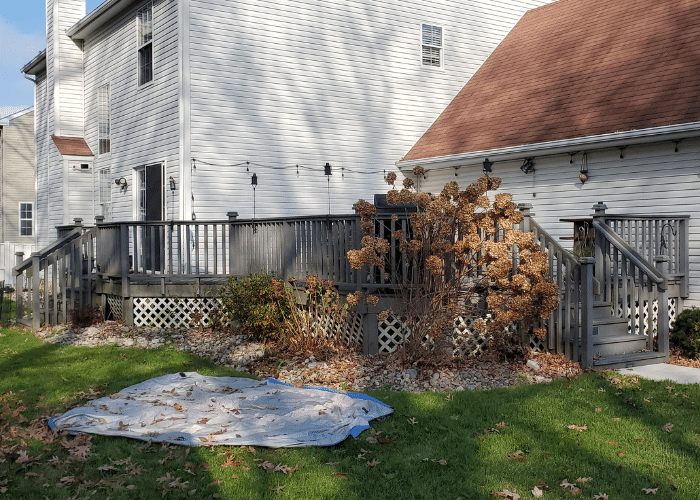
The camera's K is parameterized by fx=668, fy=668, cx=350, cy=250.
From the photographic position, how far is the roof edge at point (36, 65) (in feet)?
63.2

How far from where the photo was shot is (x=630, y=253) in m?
8.49

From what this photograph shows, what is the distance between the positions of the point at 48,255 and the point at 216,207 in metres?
A: 3.19

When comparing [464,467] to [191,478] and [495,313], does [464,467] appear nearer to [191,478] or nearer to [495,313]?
[191,478]

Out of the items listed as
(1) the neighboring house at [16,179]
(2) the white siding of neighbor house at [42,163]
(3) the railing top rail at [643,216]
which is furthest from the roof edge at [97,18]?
(1) the neighboring house at [16,179]

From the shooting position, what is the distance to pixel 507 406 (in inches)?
246

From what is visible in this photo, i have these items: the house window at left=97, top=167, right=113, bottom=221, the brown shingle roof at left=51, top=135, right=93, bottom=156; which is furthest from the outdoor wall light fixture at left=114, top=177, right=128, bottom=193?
the brown shingle roof at left=51, top=135, right=93, bottom=156

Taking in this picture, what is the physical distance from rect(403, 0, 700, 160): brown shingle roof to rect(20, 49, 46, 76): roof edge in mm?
11451

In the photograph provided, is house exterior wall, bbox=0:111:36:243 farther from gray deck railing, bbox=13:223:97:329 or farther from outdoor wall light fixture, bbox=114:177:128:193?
gray deck railing, bbox=13:223:97:329

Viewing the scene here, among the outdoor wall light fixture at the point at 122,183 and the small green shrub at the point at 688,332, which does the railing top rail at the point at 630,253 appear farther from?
the outdoor wall light fixture at the point at 122,183

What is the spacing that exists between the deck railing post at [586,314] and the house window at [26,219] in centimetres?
2440

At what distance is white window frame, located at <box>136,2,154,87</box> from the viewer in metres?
14.1

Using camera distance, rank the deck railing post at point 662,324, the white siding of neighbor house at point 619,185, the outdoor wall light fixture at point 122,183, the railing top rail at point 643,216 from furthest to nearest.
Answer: the outdoor wall light fixture at point 122,183, the white siding of neighbor house at point 619,185, the railing top rail at point 643,216, the deck railing post at point 662,324

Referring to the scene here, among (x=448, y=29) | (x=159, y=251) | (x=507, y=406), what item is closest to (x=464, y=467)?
(x=507, y=406)

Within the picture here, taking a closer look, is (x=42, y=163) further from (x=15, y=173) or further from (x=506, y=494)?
(x=506, y=494)
